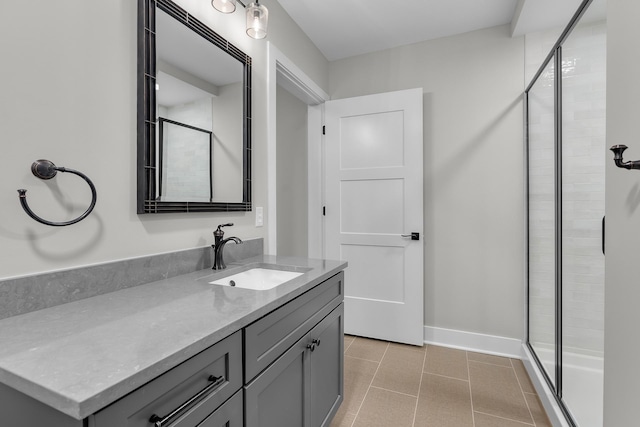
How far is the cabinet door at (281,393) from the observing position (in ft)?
3.06

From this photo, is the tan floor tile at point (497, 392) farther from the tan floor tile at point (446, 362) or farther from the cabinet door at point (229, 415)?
the cabinet door at point (229, 415)

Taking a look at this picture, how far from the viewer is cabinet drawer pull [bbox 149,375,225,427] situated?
2.10 feet

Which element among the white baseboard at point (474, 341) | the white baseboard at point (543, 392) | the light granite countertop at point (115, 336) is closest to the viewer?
the light granite countertop at point (115, 336)

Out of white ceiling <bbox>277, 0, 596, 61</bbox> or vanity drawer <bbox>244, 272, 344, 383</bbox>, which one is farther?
white ceiling <bbox>277, 0, 596, 61</bbox>

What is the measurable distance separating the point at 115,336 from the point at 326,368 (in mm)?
1022

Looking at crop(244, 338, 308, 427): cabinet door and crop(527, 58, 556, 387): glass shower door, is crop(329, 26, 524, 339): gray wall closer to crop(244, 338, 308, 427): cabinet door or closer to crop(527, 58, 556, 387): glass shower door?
crop(527, 58, 556, 387): glass shower door

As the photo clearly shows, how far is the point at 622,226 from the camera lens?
3.14 ft

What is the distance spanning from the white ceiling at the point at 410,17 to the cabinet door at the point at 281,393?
2.24 meters

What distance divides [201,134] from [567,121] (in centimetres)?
192

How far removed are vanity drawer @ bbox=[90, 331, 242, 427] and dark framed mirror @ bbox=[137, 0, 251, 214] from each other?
0.71 meters

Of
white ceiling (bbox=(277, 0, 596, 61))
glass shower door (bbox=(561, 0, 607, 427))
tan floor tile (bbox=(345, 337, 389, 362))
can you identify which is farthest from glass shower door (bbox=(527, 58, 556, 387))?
tan floor tile (bbox=(345, 337, 389, 362))

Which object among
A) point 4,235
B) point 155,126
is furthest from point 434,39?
point 4,235

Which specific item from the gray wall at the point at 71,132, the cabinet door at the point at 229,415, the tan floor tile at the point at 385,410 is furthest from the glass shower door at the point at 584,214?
the gray wall at the point at 71,132

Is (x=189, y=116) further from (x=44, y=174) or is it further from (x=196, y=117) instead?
(x=44, y=174)
